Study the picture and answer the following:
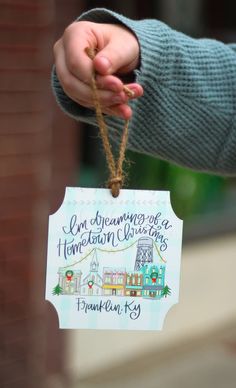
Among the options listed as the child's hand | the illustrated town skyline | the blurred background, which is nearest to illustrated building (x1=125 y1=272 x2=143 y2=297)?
the illustrated town skyline

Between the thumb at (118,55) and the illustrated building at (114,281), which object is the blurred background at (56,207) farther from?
the illustrated building at (114,281)

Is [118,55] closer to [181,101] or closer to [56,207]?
[181,101]

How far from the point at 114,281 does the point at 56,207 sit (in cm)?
228

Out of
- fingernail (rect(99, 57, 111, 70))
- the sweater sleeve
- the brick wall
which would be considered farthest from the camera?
the brick wall

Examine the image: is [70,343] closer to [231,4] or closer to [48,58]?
[48,58]

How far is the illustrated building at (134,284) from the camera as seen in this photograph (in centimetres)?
112

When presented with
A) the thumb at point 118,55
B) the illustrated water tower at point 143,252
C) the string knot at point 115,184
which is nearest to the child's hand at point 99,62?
the thumb at point 118,55

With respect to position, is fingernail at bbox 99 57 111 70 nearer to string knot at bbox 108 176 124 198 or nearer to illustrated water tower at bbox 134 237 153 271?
string knot at bbox 108 176 124 198

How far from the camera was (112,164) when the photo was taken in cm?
108

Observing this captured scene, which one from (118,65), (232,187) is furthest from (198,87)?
(232,187)

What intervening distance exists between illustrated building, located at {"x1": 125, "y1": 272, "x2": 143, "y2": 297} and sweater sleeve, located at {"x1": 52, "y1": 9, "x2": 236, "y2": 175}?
0.32 meters

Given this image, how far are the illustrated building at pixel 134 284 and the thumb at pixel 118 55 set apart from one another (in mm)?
326

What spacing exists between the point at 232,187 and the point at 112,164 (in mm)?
3653

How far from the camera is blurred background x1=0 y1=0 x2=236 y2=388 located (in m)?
3.05
